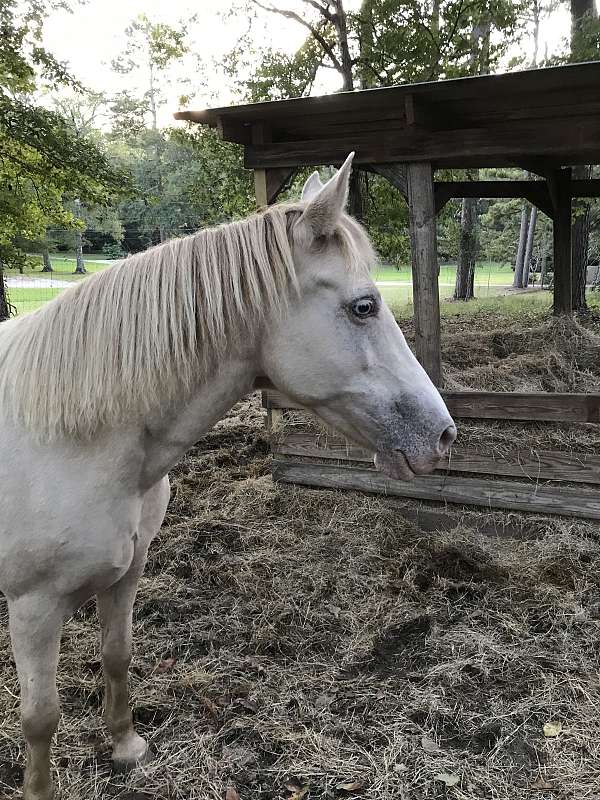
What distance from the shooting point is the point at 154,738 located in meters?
2.06

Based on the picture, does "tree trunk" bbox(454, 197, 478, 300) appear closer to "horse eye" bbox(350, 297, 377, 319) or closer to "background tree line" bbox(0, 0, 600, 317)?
"background tree line" bbox(0, 0, 600, 317)

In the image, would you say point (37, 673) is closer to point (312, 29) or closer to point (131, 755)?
point (131, 755)

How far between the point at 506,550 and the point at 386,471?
235 cm

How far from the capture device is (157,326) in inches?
53.1

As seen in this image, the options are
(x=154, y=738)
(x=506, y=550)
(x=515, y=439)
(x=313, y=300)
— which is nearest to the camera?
(x=313, y=300)

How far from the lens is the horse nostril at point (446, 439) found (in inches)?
55.2

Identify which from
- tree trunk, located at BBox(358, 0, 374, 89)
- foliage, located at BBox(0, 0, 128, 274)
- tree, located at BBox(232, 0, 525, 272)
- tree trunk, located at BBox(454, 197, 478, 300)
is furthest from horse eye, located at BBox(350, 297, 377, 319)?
tree trunk, located at BBox(454, 197, 478, 300)

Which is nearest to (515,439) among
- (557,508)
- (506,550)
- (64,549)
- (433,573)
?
(557,508)

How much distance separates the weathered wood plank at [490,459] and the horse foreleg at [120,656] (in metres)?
2.17

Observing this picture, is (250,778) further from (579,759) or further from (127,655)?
(579,759)

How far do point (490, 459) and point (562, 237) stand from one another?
4281 mm

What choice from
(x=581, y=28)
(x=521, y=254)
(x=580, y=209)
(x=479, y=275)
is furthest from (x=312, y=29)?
(x=479, y=275)

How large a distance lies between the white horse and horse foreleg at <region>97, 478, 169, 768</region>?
1.21ft

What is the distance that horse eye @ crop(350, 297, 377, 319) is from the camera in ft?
4.48
